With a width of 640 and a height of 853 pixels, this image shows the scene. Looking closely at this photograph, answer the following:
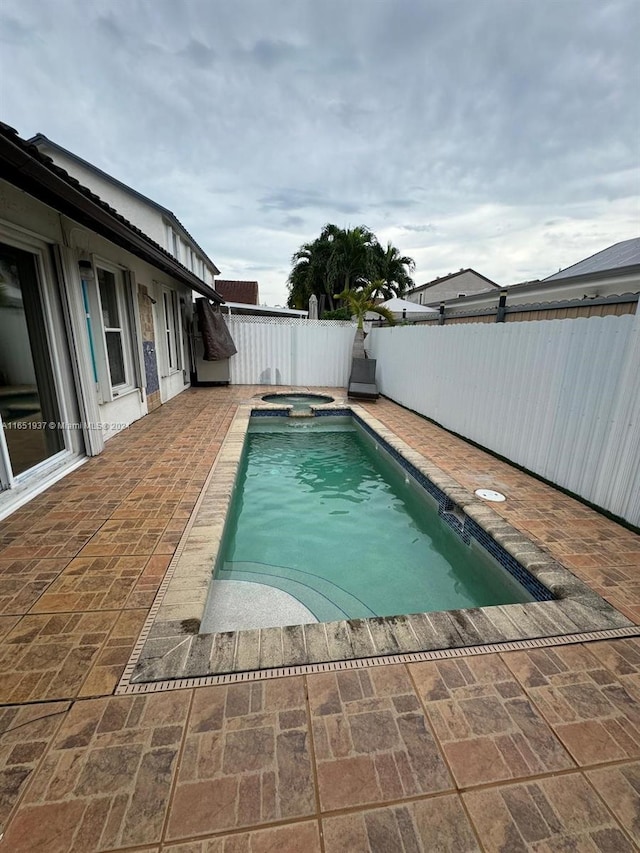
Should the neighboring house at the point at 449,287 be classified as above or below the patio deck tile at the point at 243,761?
above

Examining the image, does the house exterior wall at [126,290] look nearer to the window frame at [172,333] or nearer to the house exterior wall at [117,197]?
the window frame at [172,333]

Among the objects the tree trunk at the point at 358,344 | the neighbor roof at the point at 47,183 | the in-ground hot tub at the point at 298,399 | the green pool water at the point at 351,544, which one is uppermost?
the neighbor roof at the point at 47,183

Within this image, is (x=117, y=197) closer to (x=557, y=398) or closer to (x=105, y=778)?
(x=557, y=398)

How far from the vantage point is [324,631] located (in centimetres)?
225

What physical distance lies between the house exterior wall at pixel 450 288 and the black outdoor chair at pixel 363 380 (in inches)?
787

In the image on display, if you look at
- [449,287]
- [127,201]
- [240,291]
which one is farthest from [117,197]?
[449,287]

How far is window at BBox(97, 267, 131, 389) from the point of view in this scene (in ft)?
19.4

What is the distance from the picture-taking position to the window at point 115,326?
5.92 meters

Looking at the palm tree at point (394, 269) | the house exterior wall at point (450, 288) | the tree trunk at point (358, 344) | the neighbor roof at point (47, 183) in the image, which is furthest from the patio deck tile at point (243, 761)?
the house exterior wall at point (450, 288)

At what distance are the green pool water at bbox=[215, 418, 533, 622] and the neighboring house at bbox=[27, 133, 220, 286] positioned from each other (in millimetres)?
8074

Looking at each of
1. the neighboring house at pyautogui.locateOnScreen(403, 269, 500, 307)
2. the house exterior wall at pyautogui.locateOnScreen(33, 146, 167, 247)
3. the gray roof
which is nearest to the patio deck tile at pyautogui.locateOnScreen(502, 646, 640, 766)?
the gray roof

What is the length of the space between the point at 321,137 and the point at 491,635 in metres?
11.6

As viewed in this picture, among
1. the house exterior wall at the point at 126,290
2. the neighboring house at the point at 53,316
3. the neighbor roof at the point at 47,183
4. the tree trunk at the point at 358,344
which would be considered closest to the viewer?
the neighbor roof at the point at 47,183

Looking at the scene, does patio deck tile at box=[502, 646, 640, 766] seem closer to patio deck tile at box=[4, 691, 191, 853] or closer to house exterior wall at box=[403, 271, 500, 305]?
patio deck tile at box=[4, 691, 191, 853]
